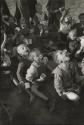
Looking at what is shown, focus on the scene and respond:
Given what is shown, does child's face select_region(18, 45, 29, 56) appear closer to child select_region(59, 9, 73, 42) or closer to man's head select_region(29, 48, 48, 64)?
man's head select_region(29, 48, 48, 64)

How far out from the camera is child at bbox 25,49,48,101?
218 inches

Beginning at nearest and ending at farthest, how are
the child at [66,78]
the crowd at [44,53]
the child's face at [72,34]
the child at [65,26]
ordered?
1. the child at [66,78]
2. the crowd at [44,53]
3. the child's face at [72,34]
4. the child at [65,26]

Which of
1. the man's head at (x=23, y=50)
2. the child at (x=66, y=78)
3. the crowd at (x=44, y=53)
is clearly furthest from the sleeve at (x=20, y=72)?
the child at (x=66, y=78)

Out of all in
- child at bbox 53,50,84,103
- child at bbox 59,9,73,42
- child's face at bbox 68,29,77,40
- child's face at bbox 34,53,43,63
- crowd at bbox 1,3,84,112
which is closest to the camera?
child at bbox 53,50,84,103

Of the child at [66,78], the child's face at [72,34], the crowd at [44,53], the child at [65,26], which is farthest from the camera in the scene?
the child at [65,26]

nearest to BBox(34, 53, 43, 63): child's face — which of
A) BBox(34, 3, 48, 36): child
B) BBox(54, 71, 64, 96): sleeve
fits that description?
BBox(54, 71, 64, 96): sleeve

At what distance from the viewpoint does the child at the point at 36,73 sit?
18.2 feet

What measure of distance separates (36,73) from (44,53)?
49 cm

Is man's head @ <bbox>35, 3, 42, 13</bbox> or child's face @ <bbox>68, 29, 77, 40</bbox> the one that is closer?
child's face @ <bbox>68, 29, 77, 40</bbox>

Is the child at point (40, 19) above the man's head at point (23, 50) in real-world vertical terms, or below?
above

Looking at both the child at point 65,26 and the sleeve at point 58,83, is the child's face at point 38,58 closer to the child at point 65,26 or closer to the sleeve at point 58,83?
the sleeve at point 58,83

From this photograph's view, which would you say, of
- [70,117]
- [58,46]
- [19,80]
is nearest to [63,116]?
[70,117]

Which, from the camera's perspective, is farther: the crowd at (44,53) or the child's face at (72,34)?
the child's face at (72,34)

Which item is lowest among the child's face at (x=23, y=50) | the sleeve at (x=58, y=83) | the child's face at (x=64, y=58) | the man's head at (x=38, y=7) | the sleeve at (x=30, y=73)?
the sleeve at (x=58, y=83)
